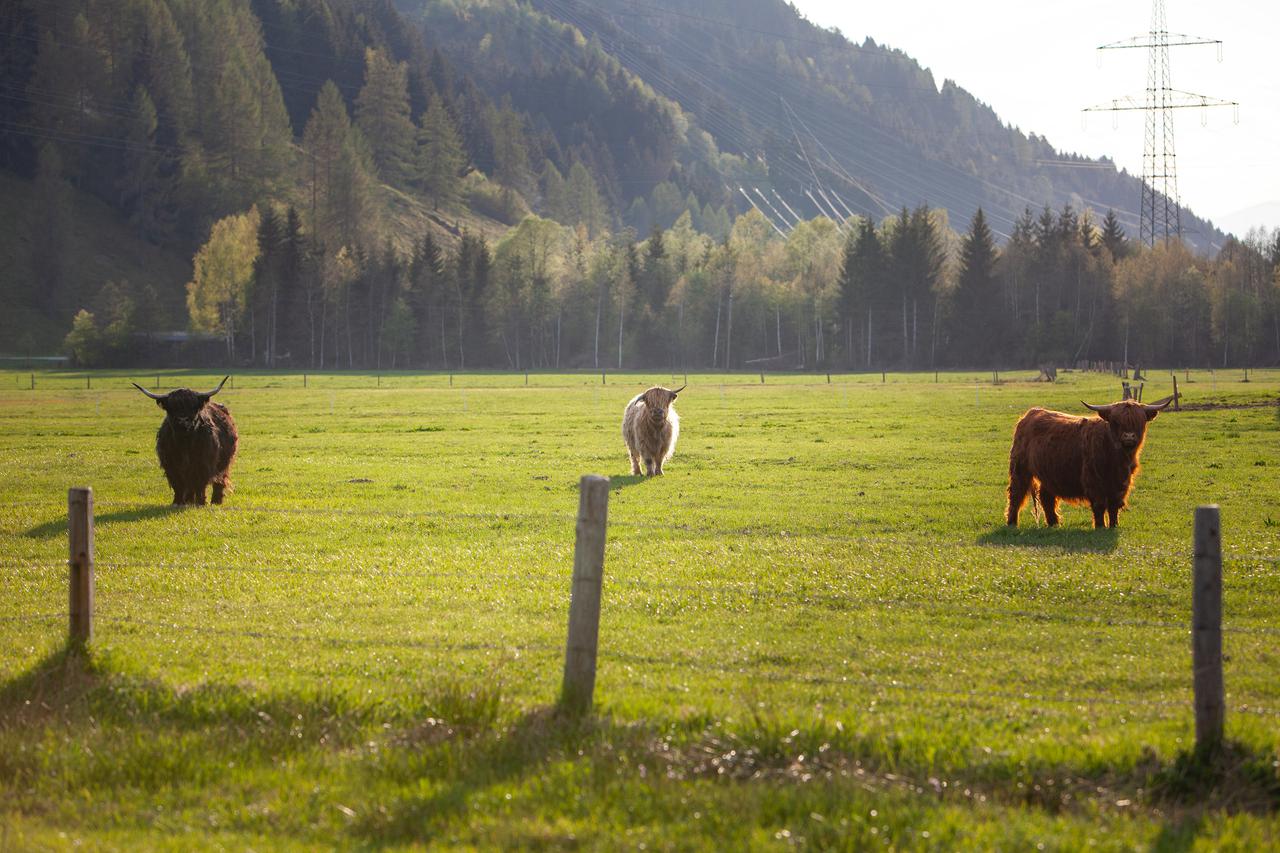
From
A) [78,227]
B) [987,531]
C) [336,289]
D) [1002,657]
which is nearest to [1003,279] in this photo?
[336,289]

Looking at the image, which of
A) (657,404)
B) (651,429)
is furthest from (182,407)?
(651,429)

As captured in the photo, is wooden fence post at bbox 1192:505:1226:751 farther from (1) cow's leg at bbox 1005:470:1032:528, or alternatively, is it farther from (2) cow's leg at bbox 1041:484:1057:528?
(1) cow's leg at bbox 1005:470:1032:528

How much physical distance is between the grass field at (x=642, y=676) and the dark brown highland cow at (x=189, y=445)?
87 centimetres

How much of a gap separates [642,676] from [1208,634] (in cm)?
445

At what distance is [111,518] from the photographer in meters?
19.5

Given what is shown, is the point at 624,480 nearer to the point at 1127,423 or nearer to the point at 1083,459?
the point at 1083,459

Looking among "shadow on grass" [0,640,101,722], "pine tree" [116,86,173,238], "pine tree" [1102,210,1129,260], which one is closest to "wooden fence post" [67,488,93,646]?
"shadow on grass" [0,640,101,722]

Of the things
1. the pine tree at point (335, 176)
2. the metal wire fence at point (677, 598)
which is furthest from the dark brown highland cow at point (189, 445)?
the pine tree at point (335, 176)

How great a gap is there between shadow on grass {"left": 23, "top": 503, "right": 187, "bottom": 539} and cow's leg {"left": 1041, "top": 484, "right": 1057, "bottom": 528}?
51.6 feet

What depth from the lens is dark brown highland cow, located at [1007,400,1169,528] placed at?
58.6ft

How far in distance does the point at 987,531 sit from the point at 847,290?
108m

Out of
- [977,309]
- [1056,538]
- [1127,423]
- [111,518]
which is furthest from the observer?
[977,309]

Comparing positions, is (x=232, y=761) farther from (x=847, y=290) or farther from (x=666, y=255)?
(x=666, y=255)

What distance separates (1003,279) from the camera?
123m
